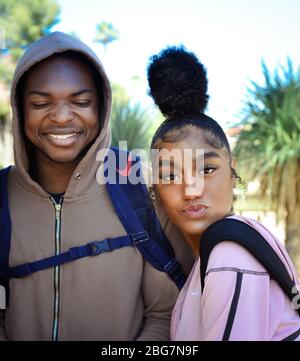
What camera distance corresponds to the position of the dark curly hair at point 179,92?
1.95m

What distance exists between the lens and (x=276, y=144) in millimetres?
7254

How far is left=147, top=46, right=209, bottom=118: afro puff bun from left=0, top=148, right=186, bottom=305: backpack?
1.22ft

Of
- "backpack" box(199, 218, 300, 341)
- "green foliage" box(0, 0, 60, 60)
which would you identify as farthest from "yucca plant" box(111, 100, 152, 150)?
"green foliage" box(0, 0, 60, 60)

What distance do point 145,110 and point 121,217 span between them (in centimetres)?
564

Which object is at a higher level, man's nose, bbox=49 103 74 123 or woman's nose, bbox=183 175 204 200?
man's nose, bbox=49 103 74 123

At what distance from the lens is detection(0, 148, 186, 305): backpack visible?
200 cm

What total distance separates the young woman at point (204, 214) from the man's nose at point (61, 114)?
37cm

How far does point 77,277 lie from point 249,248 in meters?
0.83

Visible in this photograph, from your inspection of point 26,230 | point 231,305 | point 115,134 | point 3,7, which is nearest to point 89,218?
point 26,230

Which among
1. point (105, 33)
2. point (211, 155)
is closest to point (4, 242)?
point (211, 155)

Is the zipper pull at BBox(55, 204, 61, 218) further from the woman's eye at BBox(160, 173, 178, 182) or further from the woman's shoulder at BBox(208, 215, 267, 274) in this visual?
the woman's shoulder at BBox(208, 215, 267, 274)

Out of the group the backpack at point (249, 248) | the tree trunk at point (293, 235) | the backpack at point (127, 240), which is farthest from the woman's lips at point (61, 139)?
the tree trunk at point (293, 235)

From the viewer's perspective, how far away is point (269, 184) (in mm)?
7227

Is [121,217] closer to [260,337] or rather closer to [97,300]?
[97,300]
